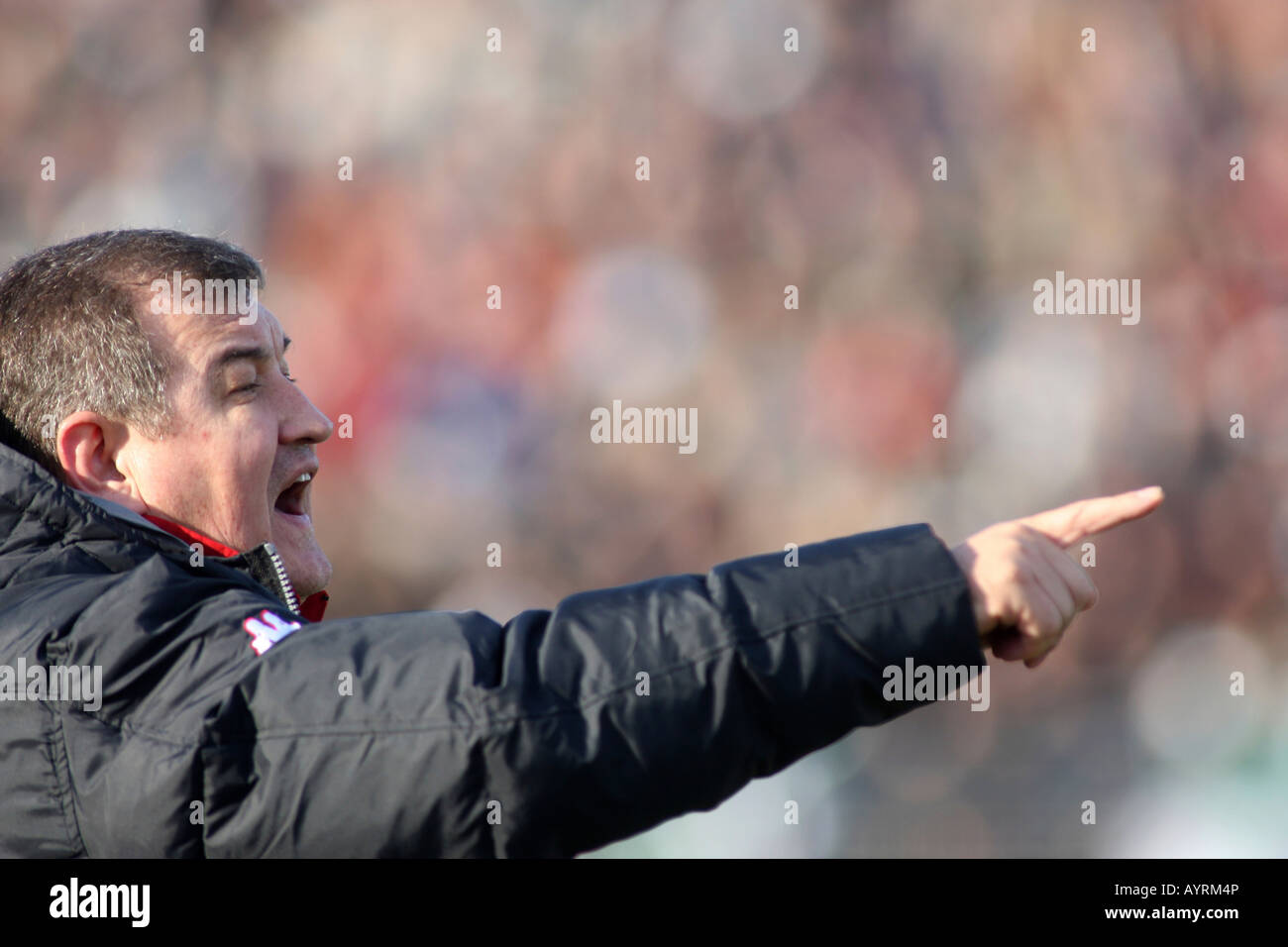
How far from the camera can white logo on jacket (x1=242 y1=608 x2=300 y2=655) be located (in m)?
1.04

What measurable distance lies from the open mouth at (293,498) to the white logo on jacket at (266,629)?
0.64 meters

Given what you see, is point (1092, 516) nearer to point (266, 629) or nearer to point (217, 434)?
point (266, 629)

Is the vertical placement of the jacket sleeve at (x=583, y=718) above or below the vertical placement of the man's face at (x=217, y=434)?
below

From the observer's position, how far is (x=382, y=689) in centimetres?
99

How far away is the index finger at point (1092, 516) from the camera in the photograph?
1.02 m

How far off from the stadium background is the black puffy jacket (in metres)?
2.57

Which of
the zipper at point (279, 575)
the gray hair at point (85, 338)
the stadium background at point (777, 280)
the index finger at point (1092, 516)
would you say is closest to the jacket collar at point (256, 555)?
the zipper at point (279, 575)

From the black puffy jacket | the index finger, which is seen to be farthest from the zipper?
the index finger

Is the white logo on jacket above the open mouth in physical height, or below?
below

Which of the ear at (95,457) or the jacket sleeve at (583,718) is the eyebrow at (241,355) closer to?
the ear at (95,457)

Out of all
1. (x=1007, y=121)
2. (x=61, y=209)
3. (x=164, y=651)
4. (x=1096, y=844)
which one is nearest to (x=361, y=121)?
(x=61, y=209)

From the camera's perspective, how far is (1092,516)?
102 cm

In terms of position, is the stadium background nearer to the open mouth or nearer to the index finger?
the open mouth
